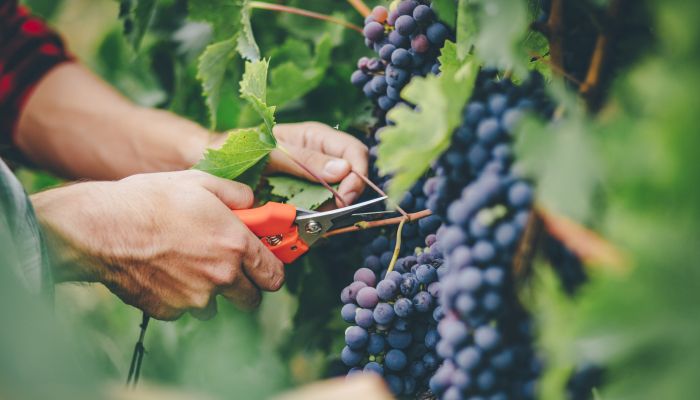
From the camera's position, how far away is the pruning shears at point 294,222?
105cm

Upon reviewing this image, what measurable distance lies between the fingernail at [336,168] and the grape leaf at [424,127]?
1.35ft

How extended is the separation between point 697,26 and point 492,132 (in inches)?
8.1

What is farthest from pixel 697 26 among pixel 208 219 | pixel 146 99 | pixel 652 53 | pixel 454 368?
pixel 146 99

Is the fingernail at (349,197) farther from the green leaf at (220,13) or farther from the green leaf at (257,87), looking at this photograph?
the green leaf at (220,13)

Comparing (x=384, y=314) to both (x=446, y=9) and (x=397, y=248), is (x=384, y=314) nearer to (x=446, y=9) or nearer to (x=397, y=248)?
(x=397, y=248)

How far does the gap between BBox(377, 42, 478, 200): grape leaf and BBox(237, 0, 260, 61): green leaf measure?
20.6 inches

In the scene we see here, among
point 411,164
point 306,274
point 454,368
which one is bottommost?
point 306,274

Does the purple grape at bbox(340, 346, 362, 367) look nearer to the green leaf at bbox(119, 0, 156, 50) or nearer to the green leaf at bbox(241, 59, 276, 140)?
the green leaf at bbox(241, 59, 276, 140)

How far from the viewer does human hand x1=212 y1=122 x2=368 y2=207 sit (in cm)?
109

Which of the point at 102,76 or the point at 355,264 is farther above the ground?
the point at 355,264

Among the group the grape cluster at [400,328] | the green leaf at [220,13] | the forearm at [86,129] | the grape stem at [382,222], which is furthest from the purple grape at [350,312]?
the forearm at [86,129]

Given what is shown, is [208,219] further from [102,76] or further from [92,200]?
[102,76]

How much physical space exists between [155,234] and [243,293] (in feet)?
0.68

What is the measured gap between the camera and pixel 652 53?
620 mm
